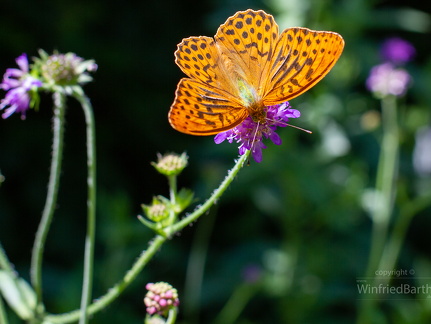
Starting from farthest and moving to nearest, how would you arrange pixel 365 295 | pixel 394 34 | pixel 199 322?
pixel 394 34
pixel 199 322
pixel 365 295

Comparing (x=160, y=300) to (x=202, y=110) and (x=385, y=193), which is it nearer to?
(x=202, y=110)

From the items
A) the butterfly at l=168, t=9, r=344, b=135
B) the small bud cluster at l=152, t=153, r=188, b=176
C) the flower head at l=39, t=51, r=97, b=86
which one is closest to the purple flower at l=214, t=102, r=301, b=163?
the butterfly at l=168, t=9, r=344, b=135

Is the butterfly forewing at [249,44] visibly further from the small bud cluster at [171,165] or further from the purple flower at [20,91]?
the purple flower at [20,91]

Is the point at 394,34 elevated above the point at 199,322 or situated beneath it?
elevated above

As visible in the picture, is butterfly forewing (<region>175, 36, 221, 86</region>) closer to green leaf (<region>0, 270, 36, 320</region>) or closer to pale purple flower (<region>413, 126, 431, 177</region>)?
green leaf (<region>0, 270, 36, 320</region>)

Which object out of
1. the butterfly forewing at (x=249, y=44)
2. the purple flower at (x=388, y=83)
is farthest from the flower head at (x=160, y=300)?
the purple flower at (x=388, y=83)

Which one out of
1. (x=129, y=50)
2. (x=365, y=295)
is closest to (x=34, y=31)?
(x=129, y=50)

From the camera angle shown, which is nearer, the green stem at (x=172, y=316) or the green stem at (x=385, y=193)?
the green stem at (x=172, y=316)

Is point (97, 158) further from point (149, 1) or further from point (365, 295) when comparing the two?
point (365, 295)
